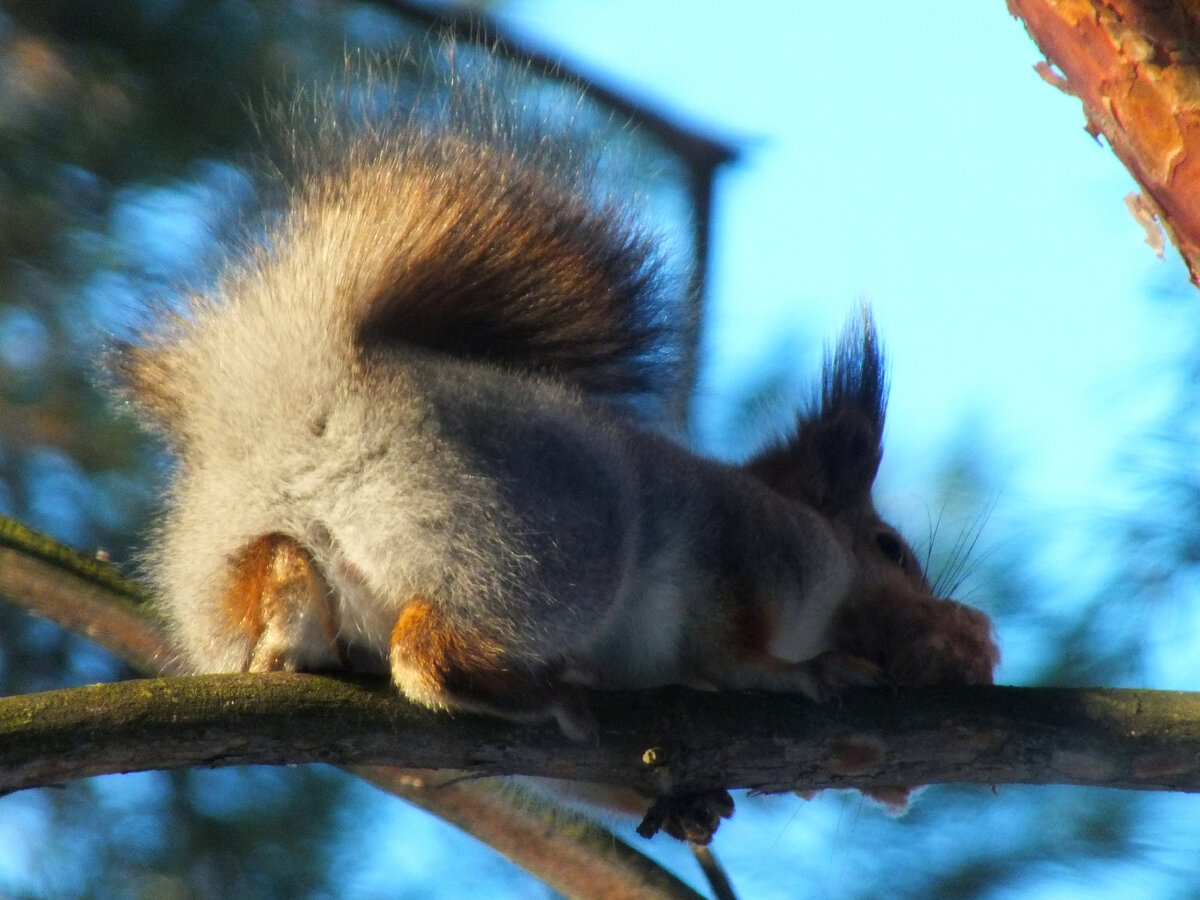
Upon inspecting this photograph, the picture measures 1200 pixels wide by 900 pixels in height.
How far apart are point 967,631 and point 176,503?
1082mm

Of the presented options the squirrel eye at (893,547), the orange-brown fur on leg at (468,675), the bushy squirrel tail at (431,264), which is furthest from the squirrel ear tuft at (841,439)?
the orange-brown fur on leg at (468,675)

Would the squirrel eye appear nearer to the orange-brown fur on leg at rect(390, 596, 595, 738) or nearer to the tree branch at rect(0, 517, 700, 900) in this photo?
the tree branch at rect(0, 517, 700, 900)

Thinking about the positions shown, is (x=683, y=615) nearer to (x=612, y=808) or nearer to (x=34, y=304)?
(x=612, y=808)

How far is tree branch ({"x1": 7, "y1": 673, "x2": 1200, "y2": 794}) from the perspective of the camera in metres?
1.32

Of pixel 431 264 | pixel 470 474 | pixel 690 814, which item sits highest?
pixel 431 264

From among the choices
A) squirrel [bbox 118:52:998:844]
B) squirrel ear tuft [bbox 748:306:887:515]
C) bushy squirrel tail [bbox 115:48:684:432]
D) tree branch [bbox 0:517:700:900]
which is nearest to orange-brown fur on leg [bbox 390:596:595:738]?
squirrel [bbox 118:52:998:844]

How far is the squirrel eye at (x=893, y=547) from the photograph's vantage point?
2.08 meters

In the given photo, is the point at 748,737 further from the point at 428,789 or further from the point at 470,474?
the point at 428,789

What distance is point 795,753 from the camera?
146cm

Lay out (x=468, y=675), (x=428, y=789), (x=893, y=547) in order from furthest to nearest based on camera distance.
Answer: (x=893, y=547) → (x=428, y=789) → (x=468, y=675)

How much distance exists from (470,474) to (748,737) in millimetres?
430

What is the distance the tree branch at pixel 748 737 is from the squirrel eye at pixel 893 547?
0.60 meters

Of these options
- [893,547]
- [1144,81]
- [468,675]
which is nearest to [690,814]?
[468,675]

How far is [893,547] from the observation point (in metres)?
2.10
